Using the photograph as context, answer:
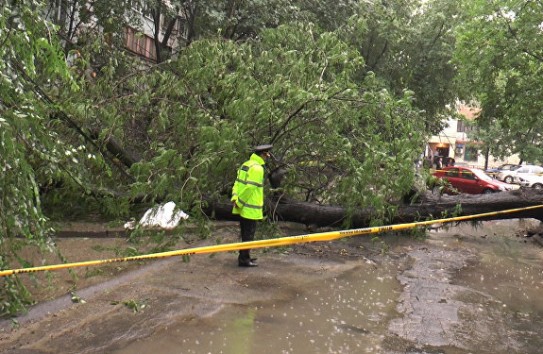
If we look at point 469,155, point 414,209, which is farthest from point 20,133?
point 469,155

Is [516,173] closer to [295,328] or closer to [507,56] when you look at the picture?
[507,56]

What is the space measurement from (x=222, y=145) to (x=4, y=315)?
305cm

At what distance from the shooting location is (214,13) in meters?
12.3

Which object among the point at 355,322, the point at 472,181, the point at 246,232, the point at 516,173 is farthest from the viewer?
the point at 516,173

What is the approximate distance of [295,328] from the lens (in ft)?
13.6

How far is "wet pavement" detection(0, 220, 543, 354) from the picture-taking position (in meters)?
3.74

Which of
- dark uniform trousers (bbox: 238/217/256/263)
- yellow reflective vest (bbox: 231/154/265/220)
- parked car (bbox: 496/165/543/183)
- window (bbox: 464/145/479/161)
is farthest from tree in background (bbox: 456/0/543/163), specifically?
window (bbox: 464/145/479/161)

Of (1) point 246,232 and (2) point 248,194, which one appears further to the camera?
(1) point 246,232

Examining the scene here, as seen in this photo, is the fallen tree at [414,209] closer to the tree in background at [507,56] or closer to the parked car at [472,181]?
the tree in background at [507,56]

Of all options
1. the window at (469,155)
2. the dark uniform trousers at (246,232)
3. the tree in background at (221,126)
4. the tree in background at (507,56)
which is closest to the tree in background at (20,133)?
the tree in background at (221,126)

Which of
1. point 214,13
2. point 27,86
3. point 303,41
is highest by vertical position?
point 214,13

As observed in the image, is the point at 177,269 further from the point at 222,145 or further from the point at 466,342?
the point at 466,342

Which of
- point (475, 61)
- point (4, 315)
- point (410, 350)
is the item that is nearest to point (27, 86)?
point (4, 315)

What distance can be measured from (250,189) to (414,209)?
336 cm
